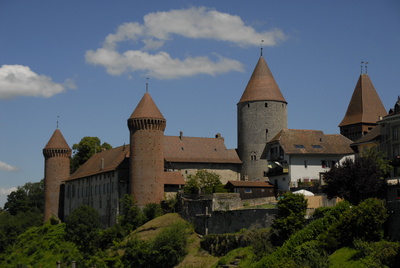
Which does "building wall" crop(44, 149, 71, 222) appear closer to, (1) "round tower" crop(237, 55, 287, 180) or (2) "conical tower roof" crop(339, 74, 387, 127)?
(1) "round tower" crop(237, 55, 287, 180)

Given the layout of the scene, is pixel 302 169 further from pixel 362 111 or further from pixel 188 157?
pixel 362 111

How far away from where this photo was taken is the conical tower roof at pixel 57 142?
296 feet

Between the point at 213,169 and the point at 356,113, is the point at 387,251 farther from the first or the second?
the point at 356,113

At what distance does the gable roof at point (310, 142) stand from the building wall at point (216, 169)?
718cm

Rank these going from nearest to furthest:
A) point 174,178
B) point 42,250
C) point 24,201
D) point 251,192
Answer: point 251,192 → point 174,178 → point 42,250 → point 24,201

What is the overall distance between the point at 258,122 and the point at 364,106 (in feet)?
45.3

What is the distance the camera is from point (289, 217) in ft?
155

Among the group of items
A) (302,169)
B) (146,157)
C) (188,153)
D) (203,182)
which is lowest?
(203,182)

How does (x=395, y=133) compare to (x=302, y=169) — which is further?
(x=302, y=169)

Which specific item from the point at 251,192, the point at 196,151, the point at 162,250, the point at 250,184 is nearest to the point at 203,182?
the point at 196,151

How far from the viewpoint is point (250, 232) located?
168 ft

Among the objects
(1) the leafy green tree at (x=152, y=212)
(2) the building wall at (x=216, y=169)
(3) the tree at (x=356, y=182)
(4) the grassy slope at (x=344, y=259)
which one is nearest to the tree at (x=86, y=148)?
(2) the building wall at (x=216, y=169)

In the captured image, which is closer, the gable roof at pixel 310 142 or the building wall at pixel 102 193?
the gable roof at pixel 310 142

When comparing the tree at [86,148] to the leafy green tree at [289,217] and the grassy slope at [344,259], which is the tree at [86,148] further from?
the grassy slope at [344,259]
